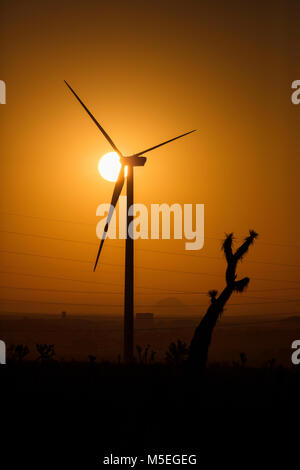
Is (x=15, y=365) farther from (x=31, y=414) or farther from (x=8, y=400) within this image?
(x=31, y=414)

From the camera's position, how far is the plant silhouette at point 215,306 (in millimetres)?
28061

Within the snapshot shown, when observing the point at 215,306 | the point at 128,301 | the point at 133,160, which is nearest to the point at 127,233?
the point at 128,301

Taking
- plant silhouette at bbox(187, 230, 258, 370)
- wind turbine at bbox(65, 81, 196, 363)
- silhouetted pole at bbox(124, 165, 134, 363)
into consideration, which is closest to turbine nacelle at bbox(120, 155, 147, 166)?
wind turbine at bbox(65, 81, 196, 363)

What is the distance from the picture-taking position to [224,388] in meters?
26.2

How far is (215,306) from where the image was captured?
2848 centimetres

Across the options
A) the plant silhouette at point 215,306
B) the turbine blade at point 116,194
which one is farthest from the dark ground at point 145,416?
the turbine blade at point 116,194

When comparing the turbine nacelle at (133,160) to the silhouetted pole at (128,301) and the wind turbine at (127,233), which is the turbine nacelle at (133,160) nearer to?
the wind turbine at (127,233)

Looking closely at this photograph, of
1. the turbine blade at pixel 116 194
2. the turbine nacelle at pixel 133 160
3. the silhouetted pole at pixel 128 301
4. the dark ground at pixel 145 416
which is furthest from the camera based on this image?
the turbine nacelle at pixel 133 160

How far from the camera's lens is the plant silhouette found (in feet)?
92.1

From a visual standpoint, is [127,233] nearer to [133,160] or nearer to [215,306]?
[133,160]

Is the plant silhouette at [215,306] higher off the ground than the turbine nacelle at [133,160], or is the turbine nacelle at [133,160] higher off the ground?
the turbine nacelle at [133,160]

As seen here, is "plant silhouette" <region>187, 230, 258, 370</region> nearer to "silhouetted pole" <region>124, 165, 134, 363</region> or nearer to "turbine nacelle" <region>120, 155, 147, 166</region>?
"silhouetted pole" <region>124, 165, 134, 363</region>

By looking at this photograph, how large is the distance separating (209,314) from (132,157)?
22.4m
